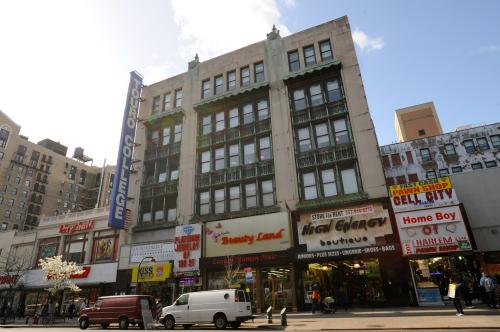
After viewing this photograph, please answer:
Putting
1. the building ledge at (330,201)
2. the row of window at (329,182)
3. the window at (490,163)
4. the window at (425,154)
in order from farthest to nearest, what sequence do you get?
the window at (425,154), the window at (490,163), the row of window at (329,182), the building ledge at (330,201)

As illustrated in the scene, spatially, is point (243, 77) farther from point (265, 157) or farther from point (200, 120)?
point (265, 157)

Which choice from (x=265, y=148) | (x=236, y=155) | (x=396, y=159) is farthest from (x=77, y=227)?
(x=396, y=159)

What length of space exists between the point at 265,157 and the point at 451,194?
53.1 ft

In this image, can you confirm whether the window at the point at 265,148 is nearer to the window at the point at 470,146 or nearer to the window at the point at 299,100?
the window at the point at 299,100

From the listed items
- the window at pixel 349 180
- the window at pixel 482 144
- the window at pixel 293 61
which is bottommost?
the window at pixel 349 180

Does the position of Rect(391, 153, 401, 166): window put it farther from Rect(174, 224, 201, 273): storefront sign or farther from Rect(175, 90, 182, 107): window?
Rect(174, 224, 201, 273): storefront sign

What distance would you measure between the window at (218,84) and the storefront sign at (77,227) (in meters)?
22.0

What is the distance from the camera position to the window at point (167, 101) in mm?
→ 40469

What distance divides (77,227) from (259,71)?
2921cm

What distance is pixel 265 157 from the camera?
106ft

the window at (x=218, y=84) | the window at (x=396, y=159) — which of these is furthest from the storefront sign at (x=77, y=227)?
the window at (x=396, y=159)

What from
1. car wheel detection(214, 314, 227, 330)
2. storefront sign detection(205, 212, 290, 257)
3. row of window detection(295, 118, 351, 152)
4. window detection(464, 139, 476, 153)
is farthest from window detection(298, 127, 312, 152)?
window detection(464, 139, 476, 153)

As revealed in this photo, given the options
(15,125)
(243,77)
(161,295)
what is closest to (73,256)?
(161,295)

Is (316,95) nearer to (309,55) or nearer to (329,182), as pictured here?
(309,55)
